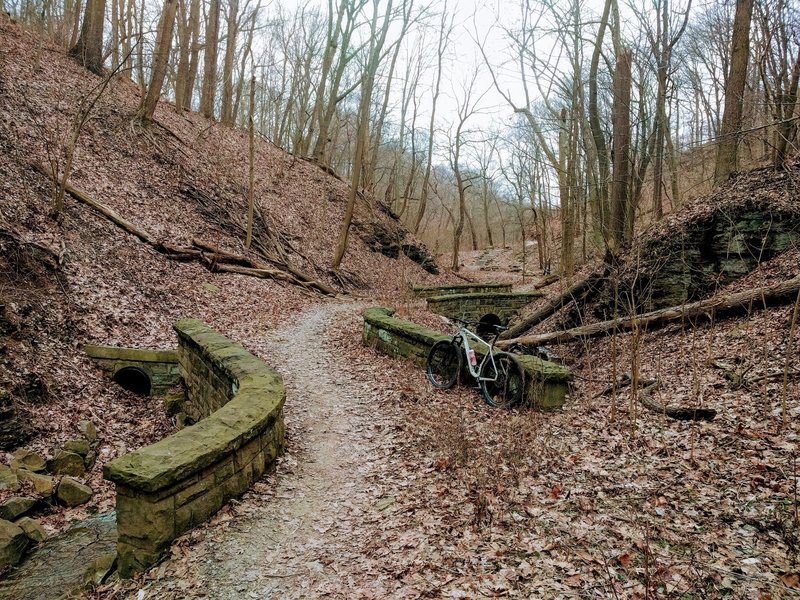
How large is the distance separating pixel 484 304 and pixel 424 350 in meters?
9.31

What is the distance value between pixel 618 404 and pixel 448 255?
30.4m

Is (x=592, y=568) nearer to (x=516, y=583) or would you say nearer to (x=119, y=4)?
(x=516, y=583)

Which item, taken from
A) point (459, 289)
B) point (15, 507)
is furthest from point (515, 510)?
point (459, 289)

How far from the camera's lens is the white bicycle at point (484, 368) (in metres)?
6.96

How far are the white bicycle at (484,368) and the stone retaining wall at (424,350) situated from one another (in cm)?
15

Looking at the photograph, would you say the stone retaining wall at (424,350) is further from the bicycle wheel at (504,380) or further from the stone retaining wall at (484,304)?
the stone retaining wall at (484,304)

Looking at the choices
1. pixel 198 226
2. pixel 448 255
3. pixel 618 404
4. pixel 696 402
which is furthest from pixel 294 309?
pixel 448 255

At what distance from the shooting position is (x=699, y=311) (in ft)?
26.9

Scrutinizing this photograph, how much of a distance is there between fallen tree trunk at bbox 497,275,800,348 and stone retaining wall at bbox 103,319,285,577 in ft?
15.9

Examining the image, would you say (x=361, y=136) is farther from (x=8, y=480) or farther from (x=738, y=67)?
(x=8, y=480)

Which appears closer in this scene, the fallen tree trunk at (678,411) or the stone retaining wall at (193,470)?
the stone retaining wall at (193,470)

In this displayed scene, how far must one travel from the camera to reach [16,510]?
5270mm

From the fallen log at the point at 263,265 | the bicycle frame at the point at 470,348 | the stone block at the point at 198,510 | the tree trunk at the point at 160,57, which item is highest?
the tree trunk at the point at 160,57

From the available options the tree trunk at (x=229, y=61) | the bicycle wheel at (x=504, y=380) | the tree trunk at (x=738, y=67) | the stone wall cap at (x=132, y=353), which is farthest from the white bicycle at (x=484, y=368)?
the tree trunk at (x=229, y=61)
